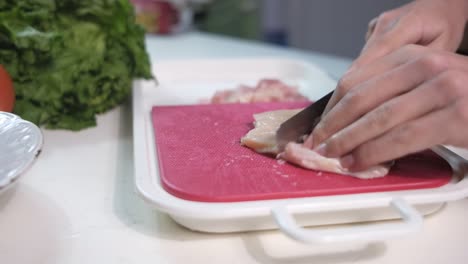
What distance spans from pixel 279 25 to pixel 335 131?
2.79 metres

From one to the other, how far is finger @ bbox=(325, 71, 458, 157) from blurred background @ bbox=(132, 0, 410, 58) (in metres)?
1.40

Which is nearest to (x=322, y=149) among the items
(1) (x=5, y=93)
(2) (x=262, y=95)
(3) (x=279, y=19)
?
(2) (x=262, y=95)

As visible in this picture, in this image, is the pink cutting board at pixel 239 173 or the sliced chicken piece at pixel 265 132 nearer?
the pink cutting board at pixel 239 173

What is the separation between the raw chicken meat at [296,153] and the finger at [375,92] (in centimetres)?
2

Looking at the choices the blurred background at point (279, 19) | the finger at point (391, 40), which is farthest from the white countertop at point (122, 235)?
the blurred background at point (279, 19)

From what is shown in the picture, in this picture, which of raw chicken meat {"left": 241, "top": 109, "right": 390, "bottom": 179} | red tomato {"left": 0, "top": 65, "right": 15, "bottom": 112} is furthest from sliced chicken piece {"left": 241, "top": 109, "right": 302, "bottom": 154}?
red tomato {"left": 0, "top": 65, "right": 15, "bottom": 112}

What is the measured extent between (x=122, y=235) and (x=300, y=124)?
1.07 ft

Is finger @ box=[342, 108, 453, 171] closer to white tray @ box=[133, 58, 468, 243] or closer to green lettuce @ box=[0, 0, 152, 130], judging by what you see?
white tray @ box=[133, 58, 468, 243]

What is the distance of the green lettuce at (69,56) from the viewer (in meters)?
0.88

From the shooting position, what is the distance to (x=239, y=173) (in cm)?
65

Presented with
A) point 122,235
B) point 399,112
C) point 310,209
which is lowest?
point 122,235

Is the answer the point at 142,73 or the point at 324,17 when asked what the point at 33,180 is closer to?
the point at 142,73

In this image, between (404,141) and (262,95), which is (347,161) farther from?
(262,95)

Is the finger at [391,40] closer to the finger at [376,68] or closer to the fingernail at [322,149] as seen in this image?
the finger at [376,68]
